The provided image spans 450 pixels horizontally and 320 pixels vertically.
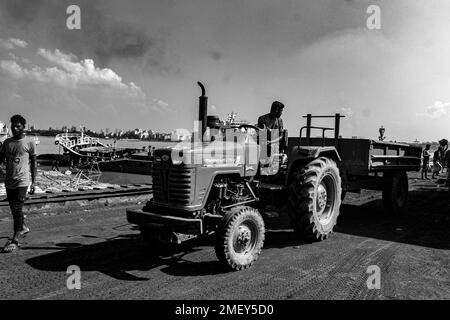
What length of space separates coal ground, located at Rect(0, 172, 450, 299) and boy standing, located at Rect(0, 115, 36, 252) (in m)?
0.42

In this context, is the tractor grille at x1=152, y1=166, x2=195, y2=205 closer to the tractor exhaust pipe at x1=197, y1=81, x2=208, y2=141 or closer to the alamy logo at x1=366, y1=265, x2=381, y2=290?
the tractor exhaust pipe at x1=197, y1=81, x2=208, y2=141

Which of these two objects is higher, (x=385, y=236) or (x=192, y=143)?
(x=192, y=143)

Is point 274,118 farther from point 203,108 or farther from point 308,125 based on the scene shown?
point 308,125

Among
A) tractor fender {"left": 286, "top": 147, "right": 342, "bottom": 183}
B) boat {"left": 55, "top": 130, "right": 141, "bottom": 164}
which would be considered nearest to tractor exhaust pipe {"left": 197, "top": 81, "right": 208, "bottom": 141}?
tractor fender {"left": 286, "top": 147, "right": 342, "bottom": 183}

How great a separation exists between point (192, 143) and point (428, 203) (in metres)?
8.56

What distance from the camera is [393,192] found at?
8875mm

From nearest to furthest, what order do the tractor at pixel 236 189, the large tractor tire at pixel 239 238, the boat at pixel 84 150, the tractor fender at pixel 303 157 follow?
the large tractor tire at pixel 239 238 → the tractor at pixel 236 189 → the tractor fender at pixel 303 157 → the boat at pixel 84 150

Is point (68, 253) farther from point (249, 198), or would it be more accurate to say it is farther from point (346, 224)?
point (346, 224)

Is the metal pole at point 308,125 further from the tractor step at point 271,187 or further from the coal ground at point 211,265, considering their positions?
the tractor step at point 271,187

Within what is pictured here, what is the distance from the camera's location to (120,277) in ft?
14.4

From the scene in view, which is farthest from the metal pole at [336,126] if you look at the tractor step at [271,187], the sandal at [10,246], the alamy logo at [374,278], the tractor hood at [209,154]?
the sandal at [10,246]

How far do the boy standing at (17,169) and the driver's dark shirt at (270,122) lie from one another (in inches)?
148

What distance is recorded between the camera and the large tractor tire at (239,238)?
4543 millimetres
